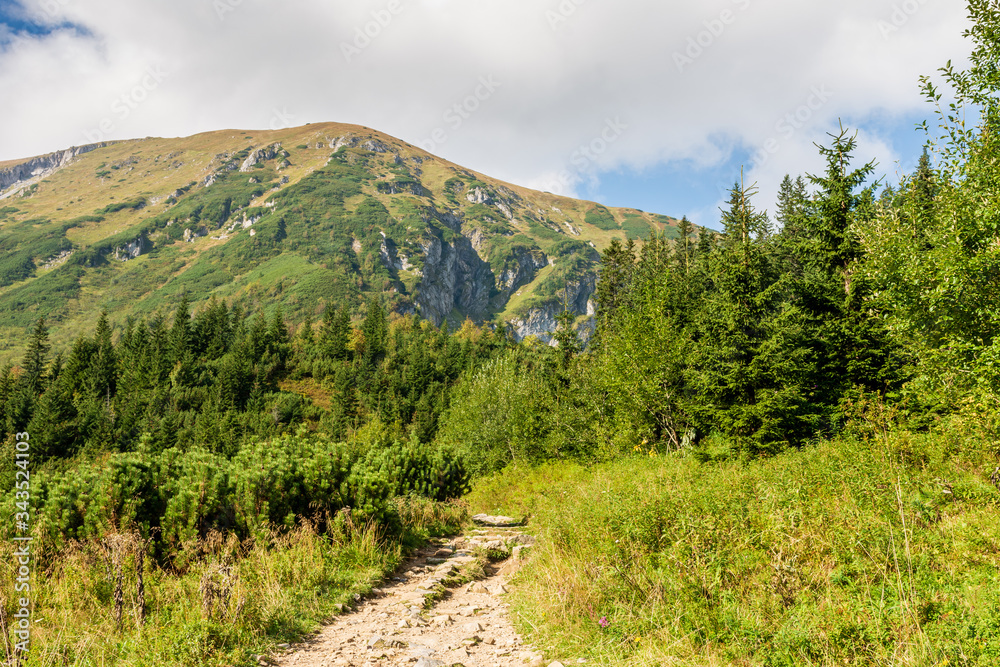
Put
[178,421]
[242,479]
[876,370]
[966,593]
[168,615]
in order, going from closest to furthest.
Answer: [966,593], [168,615], [242,479], [876,370], [178,421]

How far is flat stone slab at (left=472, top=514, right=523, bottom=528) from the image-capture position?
1546 centimetres

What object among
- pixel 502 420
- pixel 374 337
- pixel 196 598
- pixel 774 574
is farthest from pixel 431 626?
pixel 374 337

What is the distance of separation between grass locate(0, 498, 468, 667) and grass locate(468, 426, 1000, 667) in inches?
116

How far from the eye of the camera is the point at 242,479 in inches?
355

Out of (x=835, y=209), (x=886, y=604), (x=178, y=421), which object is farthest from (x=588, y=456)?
(x=178, y=421)

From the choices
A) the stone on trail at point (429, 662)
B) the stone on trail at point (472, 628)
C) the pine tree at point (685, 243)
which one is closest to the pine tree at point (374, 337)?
the pine tree at point (685, 243)

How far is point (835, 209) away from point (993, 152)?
9.12m

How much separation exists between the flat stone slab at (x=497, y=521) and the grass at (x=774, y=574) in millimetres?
7313

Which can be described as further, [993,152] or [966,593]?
[993,152]

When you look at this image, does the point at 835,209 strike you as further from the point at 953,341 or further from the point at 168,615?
the point at 168,615

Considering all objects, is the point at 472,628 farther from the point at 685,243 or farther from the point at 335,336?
the point at 335,336

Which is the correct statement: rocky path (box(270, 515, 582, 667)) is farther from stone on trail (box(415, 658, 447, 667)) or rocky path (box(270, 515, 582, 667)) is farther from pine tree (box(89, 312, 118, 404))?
pine tree (box(89, 312, 118, 404))

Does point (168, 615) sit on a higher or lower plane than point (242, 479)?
lower

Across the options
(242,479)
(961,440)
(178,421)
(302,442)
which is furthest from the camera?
(178,421)
